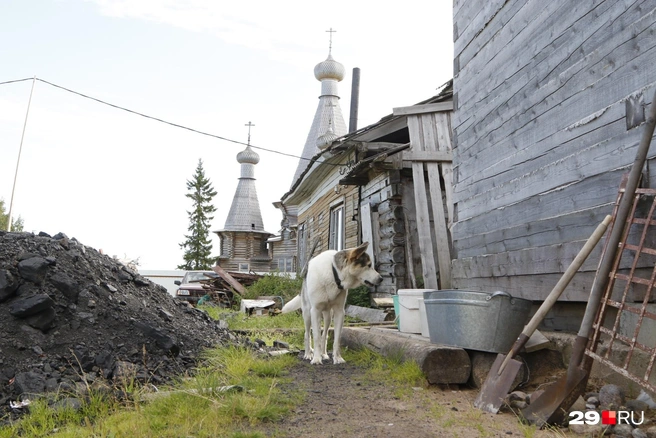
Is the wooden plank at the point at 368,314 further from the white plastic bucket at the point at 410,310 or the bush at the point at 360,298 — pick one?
the white plastic bucket at the point at 410,310

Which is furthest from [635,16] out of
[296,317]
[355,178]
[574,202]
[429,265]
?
[296,317]

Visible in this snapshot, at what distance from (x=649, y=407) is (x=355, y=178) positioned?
8906mm

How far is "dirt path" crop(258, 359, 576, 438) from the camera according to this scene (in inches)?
123

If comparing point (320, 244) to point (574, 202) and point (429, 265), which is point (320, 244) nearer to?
point (429, 265)

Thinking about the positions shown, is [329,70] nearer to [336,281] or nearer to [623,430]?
[336,281]

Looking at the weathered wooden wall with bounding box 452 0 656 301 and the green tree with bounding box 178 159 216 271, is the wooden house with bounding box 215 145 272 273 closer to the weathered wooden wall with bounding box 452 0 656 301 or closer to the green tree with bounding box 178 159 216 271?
the green tree with bounding box 178 159 216 271

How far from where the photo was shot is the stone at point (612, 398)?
320cm

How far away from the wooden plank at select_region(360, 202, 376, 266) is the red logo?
800 cm

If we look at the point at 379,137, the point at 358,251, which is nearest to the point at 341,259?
the point at 358,251

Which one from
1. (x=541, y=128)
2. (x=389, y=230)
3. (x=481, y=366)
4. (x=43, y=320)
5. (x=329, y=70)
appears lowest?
(x=481, y=366)

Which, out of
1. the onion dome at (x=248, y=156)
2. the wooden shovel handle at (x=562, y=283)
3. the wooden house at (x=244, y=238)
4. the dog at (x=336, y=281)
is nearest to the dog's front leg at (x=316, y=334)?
the dog at (x=336, y=281)

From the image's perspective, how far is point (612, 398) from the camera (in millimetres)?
3225

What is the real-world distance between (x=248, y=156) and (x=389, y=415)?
40.7 m

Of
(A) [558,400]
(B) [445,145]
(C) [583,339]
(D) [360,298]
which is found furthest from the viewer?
(D) [360,298]
